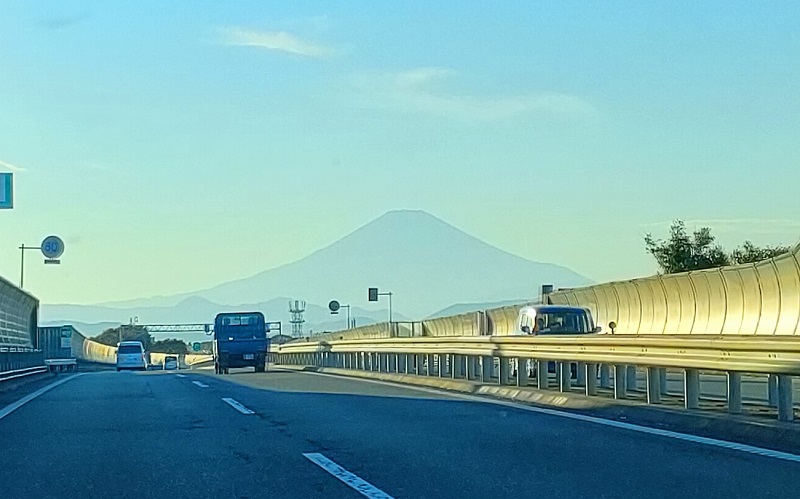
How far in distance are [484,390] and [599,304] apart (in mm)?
12721

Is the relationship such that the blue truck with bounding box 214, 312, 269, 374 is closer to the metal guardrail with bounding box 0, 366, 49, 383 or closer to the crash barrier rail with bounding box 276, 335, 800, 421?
the metal guardrail with bounding box 0, 366, 49, 383

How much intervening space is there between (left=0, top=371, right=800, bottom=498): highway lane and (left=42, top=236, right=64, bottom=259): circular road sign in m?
42.4

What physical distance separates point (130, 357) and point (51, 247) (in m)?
12.8

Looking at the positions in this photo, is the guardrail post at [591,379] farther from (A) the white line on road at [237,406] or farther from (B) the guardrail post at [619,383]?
(A) the white line on road at [237,406]

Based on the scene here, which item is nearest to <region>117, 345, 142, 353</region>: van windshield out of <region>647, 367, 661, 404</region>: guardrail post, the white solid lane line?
<region>647, 367, 661, 404</region>: guardrail post

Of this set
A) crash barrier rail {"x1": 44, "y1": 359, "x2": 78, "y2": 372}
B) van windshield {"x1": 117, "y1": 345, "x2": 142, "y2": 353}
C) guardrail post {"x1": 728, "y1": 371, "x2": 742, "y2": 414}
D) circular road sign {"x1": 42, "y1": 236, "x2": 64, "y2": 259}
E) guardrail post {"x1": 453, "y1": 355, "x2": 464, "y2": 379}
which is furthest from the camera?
van windshield {"x1": 117, "y1": 345, "x2": 142, "y2": 353}

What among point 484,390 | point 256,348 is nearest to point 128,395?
point 484,390

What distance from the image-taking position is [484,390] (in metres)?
20.7

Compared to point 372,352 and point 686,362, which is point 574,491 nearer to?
point 686,362

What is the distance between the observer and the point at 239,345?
4547 cm

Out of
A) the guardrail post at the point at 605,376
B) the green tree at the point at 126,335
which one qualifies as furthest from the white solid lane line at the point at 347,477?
the green tree at the point at 126,335

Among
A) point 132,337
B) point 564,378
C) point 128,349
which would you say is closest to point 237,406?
point 564,378

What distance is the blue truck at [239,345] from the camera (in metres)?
45.4

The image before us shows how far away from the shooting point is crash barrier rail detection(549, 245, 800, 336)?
2153 centimetres
